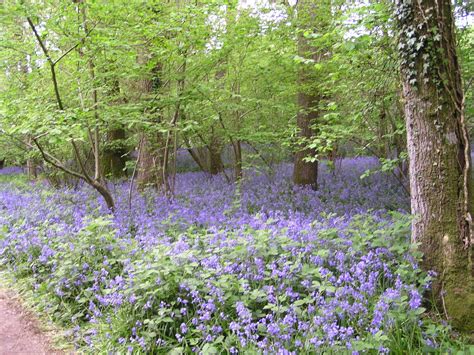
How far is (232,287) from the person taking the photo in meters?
3.54

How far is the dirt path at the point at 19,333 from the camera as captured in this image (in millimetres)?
3631

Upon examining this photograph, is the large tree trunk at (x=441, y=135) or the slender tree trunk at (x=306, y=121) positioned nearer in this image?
the large tree trunk at (x=441, y=135)

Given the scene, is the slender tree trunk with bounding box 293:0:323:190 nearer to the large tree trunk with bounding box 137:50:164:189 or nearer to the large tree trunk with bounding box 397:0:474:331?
the large tree trunk with bounding box 137:50:164:189

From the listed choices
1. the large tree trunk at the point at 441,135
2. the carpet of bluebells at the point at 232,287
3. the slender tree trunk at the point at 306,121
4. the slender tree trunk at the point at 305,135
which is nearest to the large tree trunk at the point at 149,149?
the carpet of bluebells at the point at 232,287

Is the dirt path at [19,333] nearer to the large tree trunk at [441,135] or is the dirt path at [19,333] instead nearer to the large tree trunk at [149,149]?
the large tree trunk at [441,135]

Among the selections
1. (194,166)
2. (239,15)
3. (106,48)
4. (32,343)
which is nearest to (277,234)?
(32,343)

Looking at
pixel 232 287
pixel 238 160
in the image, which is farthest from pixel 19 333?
pixel 238 160

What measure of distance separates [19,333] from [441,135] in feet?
14.3

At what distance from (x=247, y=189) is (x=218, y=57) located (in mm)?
3485

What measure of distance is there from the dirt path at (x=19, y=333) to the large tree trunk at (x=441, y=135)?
11.6 feet

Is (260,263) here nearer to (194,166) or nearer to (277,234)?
(277,234)

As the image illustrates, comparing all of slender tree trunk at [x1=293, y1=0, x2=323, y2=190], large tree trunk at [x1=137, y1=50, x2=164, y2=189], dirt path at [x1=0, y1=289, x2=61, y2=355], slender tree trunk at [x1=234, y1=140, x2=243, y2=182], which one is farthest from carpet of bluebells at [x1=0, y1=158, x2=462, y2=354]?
slender tree trunk at [x1=234, y1=140, x2=243, y2=182]

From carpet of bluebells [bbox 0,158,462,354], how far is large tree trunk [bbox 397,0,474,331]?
0.26 metres

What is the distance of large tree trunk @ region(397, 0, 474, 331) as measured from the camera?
3486 millimetres
